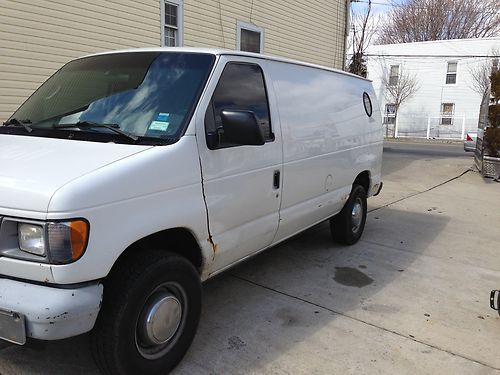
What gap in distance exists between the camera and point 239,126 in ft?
9.91

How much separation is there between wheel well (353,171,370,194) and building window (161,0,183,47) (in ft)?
18.2

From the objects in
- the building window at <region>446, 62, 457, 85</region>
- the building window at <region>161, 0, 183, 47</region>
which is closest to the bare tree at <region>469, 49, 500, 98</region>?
the building window at <region>446, 62, 457, 85</region>

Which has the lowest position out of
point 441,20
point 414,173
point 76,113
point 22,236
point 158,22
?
point 414,173

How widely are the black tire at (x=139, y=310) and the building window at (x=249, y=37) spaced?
9.17m

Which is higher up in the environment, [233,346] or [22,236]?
[22,236]

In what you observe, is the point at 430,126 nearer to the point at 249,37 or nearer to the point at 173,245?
the point at 249,37

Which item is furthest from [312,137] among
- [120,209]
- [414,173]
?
[414,173]

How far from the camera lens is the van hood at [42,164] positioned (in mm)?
2307

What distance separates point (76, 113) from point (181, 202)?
3.47ft

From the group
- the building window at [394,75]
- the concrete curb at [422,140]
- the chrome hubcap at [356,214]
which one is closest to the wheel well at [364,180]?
the chrome hubcap at [356,214]

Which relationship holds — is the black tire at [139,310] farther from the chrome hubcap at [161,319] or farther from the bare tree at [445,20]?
the bare tree at [445,20]

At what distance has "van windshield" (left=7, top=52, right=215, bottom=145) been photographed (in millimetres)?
3039

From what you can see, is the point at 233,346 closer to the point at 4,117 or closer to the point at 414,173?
the point at 4,117

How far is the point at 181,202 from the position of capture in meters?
2.89
